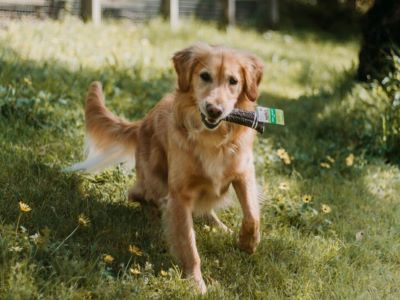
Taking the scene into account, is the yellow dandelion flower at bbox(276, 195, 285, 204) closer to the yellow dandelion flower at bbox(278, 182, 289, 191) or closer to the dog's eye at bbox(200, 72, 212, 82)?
the yellow dandelion flower at bbox(278, 182, 289, 191)

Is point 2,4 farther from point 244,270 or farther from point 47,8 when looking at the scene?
point 244,270

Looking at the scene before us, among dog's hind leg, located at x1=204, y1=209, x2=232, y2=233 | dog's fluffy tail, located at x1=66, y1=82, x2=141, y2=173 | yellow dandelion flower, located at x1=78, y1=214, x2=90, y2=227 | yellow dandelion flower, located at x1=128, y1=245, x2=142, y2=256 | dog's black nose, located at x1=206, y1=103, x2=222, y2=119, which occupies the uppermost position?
dog's black nose, located at x1=206, y1=103, x2=222, y2=119

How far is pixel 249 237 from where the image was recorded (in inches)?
135

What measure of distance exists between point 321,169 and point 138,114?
1.74m

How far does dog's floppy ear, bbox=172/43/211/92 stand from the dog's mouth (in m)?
0.25

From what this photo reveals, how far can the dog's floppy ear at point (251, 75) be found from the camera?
11.5 feet

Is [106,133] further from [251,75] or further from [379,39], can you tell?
[379,39]

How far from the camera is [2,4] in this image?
715 centimetres

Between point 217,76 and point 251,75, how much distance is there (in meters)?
0.25

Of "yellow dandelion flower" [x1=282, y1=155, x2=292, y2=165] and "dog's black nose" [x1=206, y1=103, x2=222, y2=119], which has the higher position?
"dog's black nose" [x1=206, y1=103, x2=222, y2=119]

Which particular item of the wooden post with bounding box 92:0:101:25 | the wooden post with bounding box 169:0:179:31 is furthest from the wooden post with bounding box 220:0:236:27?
the wooden post with bounding box 92:0:101:25

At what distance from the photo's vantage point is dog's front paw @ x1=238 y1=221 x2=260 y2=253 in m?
3.43

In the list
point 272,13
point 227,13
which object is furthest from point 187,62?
point 272,13

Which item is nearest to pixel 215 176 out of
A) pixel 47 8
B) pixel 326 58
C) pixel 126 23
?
pixel 47 8
